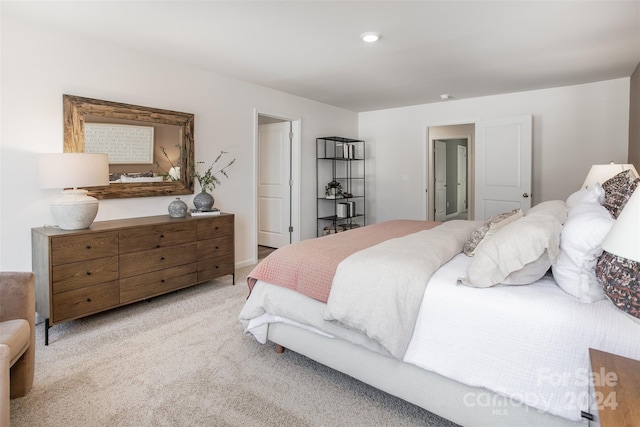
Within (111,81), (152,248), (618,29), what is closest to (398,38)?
(618,29)

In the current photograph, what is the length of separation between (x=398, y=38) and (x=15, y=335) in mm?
3187

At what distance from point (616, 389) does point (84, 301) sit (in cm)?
306

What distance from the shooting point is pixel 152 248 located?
120 inches

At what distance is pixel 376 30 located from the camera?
283 centimetres

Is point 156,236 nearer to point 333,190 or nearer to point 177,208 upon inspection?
point 177,208

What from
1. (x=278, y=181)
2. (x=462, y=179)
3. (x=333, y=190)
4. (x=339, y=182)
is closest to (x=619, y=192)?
(x=333, y=190)

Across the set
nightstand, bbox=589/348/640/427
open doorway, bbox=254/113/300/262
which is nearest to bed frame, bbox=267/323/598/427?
nightstand, bbox=589/348/640/427

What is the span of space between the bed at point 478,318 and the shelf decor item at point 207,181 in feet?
6.19

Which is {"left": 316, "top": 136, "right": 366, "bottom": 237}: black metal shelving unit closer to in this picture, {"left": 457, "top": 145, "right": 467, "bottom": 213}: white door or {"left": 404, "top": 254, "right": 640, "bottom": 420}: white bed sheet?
{"left": 404, "top": 254, "right": 640, "bottom": 420}: white bed sheet

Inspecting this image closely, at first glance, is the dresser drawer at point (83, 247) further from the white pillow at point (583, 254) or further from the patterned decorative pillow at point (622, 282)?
the patterned decorative pillow at point (622, 282)

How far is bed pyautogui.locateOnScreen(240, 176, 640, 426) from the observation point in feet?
4.35

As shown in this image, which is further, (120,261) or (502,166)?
(502,166)

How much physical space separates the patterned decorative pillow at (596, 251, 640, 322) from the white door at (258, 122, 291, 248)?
4.37 meters

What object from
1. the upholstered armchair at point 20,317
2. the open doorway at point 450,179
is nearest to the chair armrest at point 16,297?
the upholstered armchair at point 20,317
